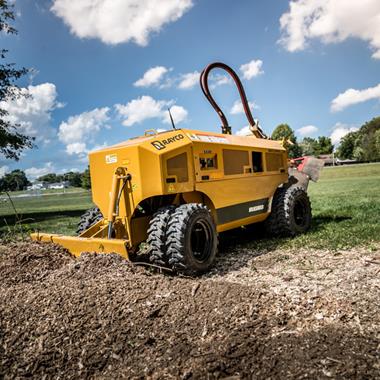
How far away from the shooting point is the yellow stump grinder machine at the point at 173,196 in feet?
16.1

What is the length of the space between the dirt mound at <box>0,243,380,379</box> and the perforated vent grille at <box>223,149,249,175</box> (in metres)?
2.22

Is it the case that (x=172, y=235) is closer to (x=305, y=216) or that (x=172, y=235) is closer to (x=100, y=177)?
(x=100, y=177)

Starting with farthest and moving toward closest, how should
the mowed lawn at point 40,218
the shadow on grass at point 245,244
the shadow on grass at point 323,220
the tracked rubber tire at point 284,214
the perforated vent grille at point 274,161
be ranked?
the shadow on grass at point 323,220
the mowed lawn at point 40,218
the perforated vent grille at point 274,161
the tracked rubber tire at point 284,214
the shadow on grass at point 245,244

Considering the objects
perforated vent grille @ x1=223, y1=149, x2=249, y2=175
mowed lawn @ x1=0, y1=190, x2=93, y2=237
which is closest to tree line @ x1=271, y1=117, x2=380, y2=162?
mowed lawn @ x1=0, y1=190, x2=93, y2=237

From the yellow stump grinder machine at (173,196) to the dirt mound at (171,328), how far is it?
22.9 inches

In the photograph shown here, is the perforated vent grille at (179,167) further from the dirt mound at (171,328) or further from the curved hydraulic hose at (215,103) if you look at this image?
the curved hydraulic hose at (215,103)

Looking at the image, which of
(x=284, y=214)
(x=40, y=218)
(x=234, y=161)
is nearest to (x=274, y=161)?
(x=284, y=214)

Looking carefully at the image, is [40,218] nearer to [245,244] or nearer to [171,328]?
[245,244]

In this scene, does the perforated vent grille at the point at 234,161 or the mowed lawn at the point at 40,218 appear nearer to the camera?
the perforated vent grille at the point at 234,161

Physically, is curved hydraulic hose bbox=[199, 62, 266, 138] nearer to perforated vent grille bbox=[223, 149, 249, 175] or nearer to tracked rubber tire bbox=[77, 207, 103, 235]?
perforated vent grille bbox=[223, 149, 249, 175]

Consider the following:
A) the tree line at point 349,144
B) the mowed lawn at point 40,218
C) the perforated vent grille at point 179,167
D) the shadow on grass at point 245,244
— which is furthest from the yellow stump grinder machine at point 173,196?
the tree line at point 349,144

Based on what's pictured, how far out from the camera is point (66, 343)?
3.21 metres

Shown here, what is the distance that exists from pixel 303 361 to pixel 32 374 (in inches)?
78.9

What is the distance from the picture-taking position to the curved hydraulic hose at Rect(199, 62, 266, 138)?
7.58 m
